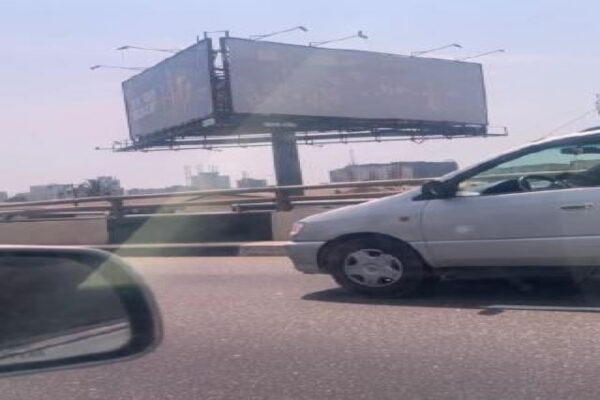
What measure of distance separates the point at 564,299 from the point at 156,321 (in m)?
5.56

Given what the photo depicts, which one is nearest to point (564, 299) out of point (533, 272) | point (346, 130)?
point (533, 272)

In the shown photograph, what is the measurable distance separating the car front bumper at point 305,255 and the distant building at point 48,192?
27083 mm

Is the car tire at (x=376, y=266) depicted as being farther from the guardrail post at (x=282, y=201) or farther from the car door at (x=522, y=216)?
the guardrail post at (x=282, y=201)

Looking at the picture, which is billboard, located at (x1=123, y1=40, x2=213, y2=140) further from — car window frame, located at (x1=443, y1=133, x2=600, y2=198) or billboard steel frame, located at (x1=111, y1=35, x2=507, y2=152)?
car window frame, located at (x1=443, y1=133, x2=600, y2=198)

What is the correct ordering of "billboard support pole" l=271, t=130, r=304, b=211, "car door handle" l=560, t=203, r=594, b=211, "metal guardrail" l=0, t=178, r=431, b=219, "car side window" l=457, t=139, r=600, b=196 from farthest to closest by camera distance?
1. "billboard support pole" l=271, t=130, r=304, b=211
2. "metal guardrail" l=0, t=178, r=431, b=219
3. "car side window" l=457, t=139, r=600, b=196
4. "car door handle" l=560, t=203, r=594, b=211

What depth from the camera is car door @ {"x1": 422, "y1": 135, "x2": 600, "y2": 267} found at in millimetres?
7637

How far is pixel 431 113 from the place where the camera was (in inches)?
2350

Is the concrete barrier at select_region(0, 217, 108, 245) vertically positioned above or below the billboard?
below

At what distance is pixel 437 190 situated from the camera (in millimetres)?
8125

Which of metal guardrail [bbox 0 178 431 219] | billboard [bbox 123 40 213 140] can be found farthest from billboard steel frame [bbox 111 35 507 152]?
metal guardrail [bbox 0 178 431 219]

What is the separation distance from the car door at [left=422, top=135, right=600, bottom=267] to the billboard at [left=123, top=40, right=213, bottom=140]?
4068 centimetres

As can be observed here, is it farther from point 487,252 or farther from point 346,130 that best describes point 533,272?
point 346,130

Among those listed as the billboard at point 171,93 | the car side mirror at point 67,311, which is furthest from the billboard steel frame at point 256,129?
the car side mirror at point 67,311

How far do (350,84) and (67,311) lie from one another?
172ft
